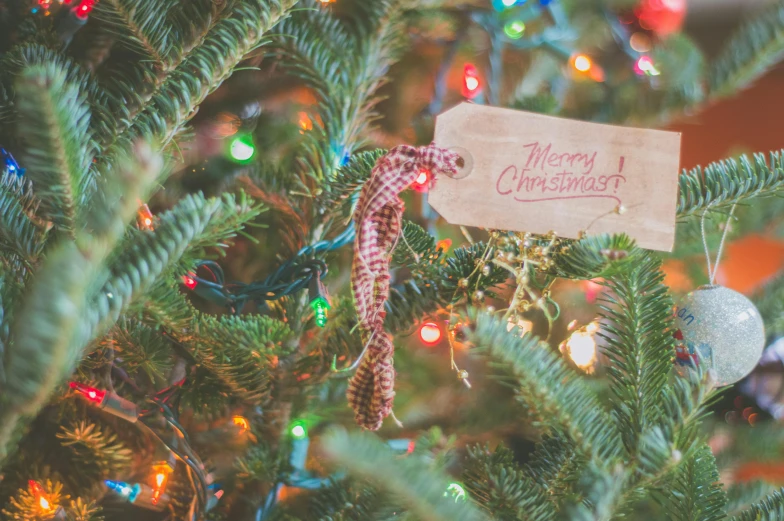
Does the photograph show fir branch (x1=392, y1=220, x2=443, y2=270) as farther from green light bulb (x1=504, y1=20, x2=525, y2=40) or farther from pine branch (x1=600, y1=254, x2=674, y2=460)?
green light bulb (x1=504, y1=20, x2=525, y2=40)

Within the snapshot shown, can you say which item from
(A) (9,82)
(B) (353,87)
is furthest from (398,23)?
(A) (9,82)

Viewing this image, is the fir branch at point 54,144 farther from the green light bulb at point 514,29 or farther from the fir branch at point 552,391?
the green light bulb at point 514,29

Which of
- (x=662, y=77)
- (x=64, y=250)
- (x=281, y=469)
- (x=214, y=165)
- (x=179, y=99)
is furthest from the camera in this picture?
(x=662, y=77)

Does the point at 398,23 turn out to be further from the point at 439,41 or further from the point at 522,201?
the point at 522,201

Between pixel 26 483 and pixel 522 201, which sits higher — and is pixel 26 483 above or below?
below

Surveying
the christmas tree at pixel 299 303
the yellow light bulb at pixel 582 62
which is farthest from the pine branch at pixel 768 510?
the yellow light bulb at pixel 582 62

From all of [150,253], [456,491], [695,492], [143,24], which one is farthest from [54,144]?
[695,492]
